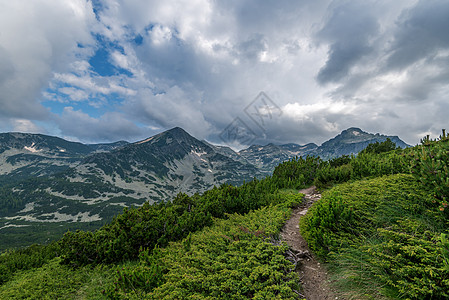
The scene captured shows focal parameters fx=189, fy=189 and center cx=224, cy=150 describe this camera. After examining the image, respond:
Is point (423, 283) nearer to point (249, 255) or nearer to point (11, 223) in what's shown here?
point (249, 255)

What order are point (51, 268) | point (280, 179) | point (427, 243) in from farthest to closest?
point (280, 179) < point (51, 268) < point (427, 243)

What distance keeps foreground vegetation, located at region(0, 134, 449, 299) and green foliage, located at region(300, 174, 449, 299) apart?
0.08ft

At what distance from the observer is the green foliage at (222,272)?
4434 millimetres

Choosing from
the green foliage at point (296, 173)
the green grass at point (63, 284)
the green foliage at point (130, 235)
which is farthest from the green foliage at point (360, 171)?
the green grass at point (63, 284)

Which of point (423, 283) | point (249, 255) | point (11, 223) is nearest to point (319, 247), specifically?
point (249, 255)

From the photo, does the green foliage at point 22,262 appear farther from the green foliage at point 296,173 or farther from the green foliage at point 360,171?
the green foliage at point 360,171

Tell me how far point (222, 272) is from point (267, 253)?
142cm

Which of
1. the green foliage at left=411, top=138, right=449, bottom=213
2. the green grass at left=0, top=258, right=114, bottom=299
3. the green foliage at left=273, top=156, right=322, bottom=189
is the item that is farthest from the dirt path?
the green foliage at left=273, top=156, right=322, bottom=189

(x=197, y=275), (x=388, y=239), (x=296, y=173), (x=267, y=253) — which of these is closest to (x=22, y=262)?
(x=197, y=275)

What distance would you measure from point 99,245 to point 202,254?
19.4ft

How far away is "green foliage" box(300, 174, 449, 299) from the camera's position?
3.37 metres

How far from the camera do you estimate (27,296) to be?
21.5 feet

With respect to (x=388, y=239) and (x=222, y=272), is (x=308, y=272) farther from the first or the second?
(x=222, y=272)

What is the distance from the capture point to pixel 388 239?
473cm
